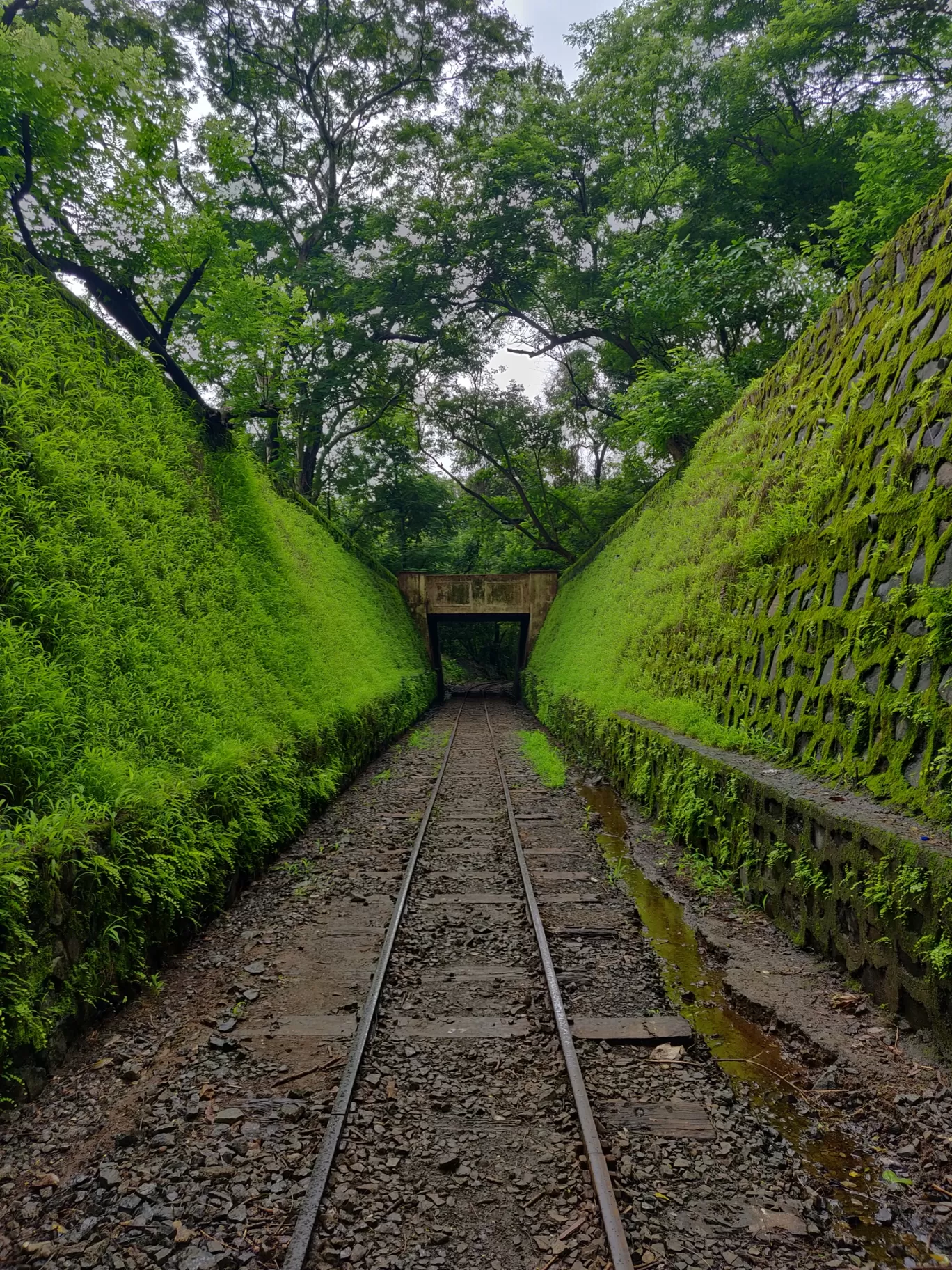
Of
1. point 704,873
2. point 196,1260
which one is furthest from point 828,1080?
point 196,1260

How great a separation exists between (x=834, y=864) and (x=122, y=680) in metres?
5.59

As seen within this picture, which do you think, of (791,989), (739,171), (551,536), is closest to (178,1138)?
(791,989)

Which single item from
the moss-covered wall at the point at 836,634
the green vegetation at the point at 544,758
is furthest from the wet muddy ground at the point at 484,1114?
the green vegetation at the point at 544,758

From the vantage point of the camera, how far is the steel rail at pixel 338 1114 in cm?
241

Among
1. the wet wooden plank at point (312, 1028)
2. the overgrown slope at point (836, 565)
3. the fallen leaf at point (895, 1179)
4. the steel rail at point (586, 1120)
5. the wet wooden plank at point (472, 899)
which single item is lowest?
the wet wooden plank at point (312, 1028)

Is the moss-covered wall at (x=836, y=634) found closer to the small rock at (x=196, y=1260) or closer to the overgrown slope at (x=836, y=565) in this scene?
the overgrown slope at (x=836, y=565)

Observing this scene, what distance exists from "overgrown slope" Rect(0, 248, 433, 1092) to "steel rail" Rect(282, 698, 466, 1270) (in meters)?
1.52

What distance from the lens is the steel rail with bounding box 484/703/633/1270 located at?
238 cm

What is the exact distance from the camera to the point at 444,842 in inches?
298

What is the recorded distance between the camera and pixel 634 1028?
386 centimetres

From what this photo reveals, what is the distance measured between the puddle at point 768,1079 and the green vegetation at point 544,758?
475cm

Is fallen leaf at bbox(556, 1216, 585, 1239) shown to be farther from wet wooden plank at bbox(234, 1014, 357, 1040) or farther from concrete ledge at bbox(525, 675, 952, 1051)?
concrete ledge at bbox(525, 675, 952, 1051)

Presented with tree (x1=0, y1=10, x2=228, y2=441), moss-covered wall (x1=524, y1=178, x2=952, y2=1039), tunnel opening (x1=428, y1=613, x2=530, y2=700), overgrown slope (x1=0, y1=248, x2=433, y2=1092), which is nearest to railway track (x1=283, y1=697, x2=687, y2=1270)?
moss-covered wall (x1=524, y1=178, x2=952, y2=1039)

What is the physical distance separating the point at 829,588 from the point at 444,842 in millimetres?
4908
